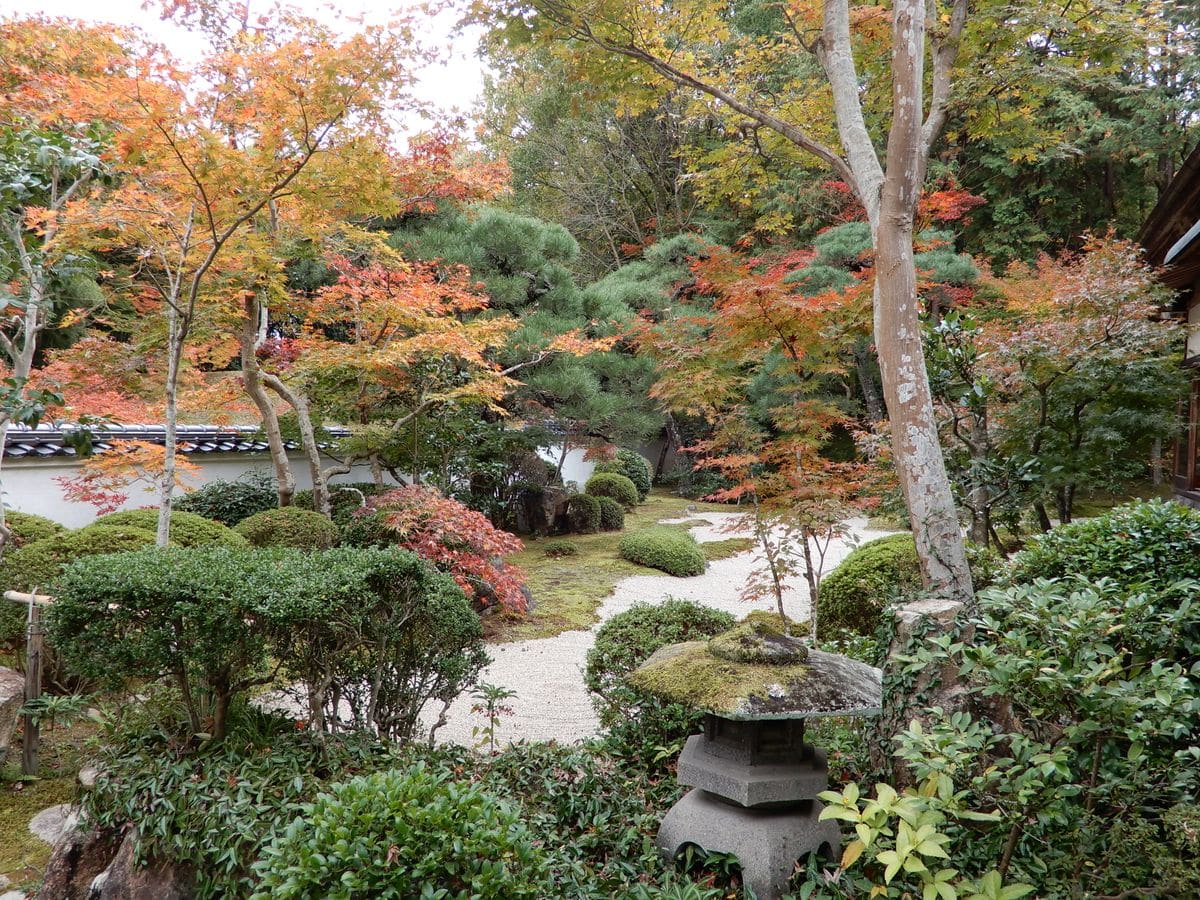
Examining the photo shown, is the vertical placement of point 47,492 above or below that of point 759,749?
above

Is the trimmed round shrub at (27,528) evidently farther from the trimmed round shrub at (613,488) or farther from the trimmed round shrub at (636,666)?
the trimmed round shrub at (613,488)

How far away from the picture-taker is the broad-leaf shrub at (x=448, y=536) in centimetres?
576

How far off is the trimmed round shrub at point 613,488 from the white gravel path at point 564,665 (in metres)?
4.01

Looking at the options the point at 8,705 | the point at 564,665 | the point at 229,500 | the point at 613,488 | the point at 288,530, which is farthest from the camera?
the point at 613,488

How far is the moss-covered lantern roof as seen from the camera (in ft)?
7.30

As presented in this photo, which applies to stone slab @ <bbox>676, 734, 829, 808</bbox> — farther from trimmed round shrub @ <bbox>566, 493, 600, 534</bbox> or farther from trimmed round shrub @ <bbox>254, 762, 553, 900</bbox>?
trimmed round shrub @ <bbox>566, 493, 600, 534</bbox>

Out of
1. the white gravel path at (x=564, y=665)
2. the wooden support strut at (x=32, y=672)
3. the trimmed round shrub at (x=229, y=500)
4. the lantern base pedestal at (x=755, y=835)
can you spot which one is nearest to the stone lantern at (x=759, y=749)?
the lantern base pedestal at (x=755, y=835)

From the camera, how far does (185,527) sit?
205 inches

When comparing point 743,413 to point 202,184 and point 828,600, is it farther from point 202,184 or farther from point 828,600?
point 202,184

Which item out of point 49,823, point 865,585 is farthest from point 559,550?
point 49,823

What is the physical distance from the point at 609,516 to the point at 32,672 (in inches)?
361

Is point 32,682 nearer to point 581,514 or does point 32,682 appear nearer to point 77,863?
point 77,863

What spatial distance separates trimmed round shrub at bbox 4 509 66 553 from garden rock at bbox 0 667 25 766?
123 cm

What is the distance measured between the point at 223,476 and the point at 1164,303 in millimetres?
10003
